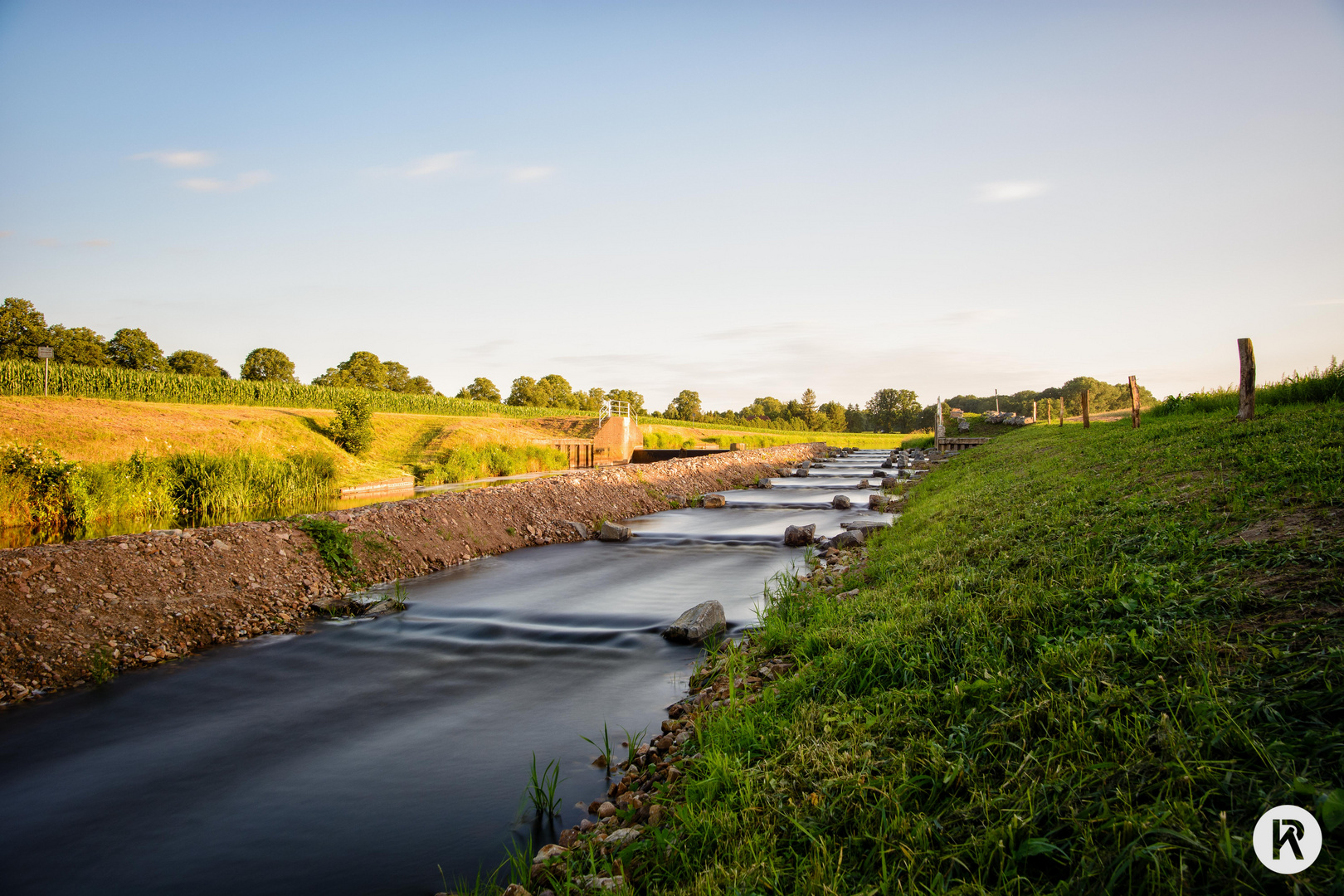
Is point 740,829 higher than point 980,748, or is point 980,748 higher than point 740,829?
point 980,748

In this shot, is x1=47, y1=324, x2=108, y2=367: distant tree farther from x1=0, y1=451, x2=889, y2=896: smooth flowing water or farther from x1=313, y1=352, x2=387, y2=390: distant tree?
x1=0, y1=451, x2=889, y2=896: smooth flowing water

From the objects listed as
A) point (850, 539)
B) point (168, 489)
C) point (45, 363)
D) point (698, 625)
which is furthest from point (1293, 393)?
point (45, 363)

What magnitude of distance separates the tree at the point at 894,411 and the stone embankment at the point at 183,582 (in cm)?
11924

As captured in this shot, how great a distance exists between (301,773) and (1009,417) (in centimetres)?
4691

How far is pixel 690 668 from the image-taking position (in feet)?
24.1

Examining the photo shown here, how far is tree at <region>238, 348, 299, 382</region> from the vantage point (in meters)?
89.1

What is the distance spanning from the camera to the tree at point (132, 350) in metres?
79.6

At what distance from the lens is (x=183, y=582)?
881 centimetres

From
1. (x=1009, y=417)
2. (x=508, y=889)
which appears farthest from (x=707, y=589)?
(x=1009, y=417)

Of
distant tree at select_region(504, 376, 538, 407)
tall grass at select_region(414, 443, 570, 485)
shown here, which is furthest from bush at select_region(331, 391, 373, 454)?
distant tree at select_region(504, 376, 538, 407)

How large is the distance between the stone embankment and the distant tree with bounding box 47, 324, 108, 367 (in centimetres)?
8400

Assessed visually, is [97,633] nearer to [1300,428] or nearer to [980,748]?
[980,748]

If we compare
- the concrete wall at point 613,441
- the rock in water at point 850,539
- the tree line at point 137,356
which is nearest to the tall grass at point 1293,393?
the rock in water at point 850,539
